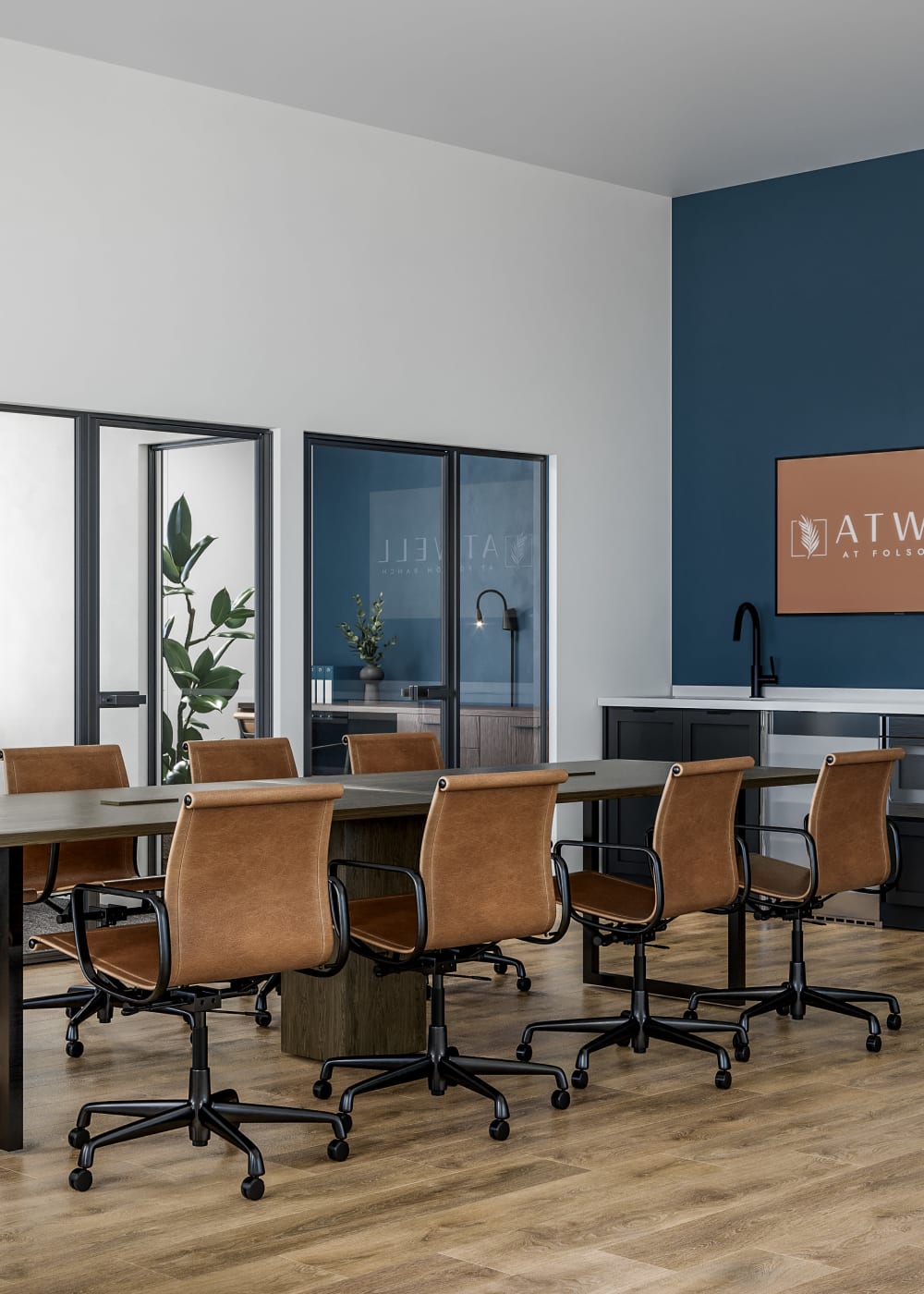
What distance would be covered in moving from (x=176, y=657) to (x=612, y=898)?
279 centimetres

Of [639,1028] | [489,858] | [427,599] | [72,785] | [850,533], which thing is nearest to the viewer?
[489,858]

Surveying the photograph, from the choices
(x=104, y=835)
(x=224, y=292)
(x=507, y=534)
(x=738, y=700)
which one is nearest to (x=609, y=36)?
(x=224, y=292)

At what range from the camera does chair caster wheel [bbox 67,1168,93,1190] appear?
380 cm

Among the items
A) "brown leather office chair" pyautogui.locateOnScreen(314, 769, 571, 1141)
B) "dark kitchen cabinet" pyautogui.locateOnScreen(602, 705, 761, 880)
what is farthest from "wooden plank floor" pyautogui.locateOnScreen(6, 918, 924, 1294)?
"dark kitchen cabinet" pyautogui.locateOnScreen(602, 705, 761, 880)

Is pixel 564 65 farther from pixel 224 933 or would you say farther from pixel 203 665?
pixel 224 933

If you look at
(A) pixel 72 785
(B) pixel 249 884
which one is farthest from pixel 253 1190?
(A) pixel 72 785

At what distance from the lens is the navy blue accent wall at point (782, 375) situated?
8414 millimetres

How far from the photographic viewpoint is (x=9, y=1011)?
159 inches

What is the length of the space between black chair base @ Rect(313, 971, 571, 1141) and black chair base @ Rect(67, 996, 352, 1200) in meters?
0.33

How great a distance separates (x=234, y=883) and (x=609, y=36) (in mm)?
4397

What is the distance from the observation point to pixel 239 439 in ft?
24.5

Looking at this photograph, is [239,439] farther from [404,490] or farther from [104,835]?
[104,835]

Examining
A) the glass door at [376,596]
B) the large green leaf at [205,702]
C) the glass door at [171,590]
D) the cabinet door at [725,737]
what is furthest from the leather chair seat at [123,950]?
the cabinet door at [725,737]

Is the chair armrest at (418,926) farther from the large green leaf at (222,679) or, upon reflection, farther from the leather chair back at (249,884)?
the large green leaf at (222,679)
